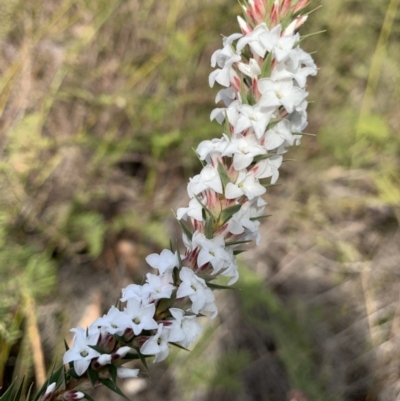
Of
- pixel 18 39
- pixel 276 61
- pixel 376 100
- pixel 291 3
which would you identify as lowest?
pixel 276 61

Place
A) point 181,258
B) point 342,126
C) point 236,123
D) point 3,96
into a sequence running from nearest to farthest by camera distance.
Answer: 1. point 236,123
2. point 181,258
3. point 3,96
4. point 342,126

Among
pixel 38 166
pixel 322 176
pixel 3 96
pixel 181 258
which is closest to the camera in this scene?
pixel 181 258

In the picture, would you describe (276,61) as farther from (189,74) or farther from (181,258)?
(189,74)

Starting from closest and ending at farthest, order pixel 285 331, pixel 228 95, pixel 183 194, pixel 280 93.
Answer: pixel 280 93, pixel 228 95, pixel 285 331, pixel 183 194

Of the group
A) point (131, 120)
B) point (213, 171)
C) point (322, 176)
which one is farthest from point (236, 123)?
point (322, 176)

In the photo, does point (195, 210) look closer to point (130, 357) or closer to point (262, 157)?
point (262, 157)

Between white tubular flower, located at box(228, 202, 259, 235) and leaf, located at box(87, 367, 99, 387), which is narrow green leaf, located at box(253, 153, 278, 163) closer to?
white tubular flower, located at box(228, 202, 259, 235)

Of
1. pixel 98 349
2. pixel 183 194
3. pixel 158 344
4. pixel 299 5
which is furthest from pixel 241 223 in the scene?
pixel 183 194
